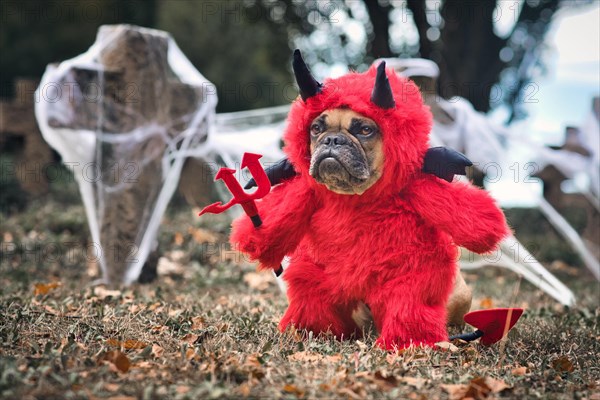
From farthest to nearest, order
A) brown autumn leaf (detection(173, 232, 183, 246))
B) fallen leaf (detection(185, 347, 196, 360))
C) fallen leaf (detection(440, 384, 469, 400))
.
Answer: brown autumn leaf (detection(173, 232, 183, 246)) → fallen leaf (detection(185, 347, 196, 360)) → fallen leaf (detection(440, 384, 469, 400))

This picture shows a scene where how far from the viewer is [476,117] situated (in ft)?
20.4

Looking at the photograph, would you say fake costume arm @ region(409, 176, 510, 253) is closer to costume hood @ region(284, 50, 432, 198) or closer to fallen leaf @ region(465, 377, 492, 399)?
costume hood @ region(284, 50, 432, 198)

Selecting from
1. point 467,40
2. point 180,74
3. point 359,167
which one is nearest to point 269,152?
point 180,74

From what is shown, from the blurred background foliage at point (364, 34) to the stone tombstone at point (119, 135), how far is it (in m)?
5.31

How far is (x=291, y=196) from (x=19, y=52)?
43.1ft

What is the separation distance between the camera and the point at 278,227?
347cm

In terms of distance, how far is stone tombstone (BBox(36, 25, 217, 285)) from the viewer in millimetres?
5199

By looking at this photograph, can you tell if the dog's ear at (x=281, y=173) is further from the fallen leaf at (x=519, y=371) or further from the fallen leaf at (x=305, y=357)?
the fallen leaf at (x=519, y=371)

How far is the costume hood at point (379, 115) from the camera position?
3.24 m

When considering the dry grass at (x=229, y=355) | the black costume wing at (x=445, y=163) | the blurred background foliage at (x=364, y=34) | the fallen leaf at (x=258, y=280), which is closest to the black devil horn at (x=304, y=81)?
the black costume wing at (x=445, y=163)

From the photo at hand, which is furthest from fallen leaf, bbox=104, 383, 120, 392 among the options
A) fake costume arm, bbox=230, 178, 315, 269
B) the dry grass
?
fake costume arm, bbox=230, 178, 315, 269

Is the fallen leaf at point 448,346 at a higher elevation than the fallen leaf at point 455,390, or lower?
lower

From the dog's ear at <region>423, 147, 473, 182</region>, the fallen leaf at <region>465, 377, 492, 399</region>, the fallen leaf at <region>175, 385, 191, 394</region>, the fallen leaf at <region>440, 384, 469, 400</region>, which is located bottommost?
the fallen leaf at <region>465, 377, 492, 399</region>

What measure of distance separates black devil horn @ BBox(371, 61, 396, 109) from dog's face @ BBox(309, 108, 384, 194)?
10cm
